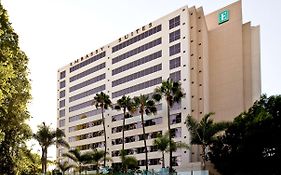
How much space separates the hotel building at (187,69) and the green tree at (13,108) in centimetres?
5035

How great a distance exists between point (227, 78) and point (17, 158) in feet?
197

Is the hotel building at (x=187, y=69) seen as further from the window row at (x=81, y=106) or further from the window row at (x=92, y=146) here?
the window row at (x=81, y=106)

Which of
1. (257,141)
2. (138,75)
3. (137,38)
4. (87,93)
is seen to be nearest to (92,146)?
(87,93)

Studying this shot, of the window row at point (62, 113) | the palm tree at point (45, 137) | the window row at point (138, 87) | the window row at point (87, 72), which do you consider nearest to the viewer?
the palm tree at point (45, 137)

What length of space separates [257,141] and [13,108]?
37.9m

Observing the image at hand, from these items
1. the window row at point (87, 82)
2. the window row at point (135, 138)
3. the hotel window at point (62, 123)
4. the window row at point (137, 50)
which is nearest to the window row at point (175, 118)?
the window row at point (135, 138)

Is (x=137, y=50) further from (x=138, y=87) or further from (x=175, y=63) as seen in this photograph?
(x=175, y=63)

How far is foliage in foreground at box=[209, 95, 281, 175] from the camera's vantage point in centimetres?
5094

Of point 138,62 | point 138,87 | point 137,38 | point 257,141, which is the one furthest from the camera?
point 137,38

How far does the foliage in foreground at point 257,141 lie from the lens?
50.9m

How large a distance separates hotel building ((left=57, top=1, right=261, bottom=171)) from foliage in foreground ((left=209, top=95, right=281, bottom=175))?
14019mm

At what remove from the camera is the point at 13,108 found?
19.2 m

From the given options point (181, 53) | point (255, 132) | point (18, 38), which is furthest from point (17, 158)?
point (181, 53)

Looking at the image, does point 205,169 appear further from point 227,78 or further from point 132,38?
point 132,38
